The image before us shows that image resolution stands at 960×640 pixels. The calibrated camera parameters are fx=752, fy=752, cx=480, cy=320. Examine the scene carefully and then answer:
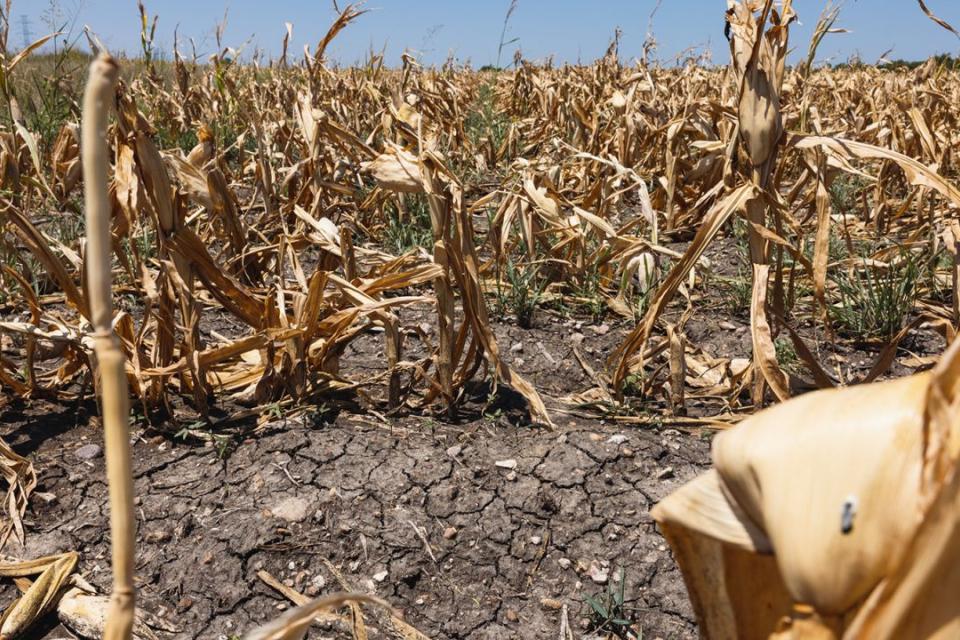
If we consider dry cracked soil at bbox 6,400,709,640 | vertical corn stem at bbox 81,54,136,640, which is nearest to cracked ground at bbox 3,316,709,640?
dry cracked soil at bbox 6,400,709,640

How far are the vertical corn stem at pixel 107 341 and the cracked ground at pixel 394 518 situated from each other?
1.06m

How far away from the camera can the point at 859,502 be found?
1.13ft

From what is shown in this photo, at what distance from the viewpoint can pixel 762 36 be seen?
4.91ft

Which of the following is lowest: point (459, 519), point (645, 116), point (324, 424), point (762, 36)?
point (459, 519)

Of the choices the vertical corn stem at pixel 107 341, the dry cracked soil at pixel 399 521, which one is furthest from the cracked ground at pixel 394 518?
the vertical corn stem at pixel 107 341

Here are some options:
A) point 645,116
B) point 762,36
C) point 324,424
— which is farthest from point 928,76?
point 324,424

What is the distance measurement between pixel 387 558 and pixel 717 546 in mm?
1143

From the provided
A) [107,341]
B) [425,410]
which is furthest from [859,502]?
[425,410]

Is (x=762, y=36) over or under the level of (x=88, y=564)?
over

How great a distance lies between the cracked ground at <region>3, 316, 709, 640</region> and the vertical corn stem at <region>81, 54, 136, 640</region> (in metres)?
1.06

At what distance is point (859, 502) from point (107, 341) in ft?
1.14

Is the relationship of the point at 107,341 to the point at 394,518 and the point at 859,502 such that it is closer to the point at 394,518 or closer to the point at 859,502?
the point at 859,502

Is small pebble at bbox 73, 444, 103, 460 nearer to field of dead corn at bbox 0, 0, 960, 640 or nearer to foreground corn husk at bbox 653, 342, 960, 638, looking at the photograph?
field of dead corn at bbox 0, 0, 960, 640

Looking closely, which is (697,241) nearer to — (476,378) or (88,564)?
(476,378)
